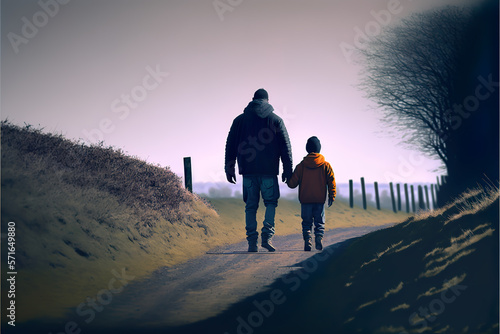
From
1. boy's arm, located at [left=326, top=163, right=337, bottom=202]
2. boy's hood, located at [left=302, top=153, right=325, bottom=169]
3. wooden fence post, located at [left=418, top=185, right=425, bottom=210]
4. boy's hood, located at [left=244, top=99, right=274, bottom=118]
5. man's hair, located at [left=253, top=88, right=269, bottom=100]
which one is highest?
man's hair, located at [left=253, top=88, right=269, bottom=100]

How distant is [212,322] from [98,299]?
2248 mm

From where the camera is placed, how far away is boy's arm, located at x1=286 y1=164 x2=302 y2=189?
9.73m

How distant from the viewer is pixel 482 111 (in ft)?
57.6

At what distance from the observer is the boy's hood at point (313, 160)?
995 centimetres

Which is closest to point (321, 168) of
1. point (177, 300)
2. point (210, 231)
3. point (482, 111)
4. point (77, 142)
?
point (177, 300)

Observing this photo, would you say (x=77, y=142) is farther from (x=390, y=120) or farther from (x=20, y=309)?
(x=390, y=120)

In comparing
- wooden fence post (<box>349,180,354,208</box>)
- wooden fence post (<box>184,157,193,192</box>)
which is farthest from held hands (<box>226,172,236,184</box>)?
wooden fence post (<box>349,180,354,208</box>)

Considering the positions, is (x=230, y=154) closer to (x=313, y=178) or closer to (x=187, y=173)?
(x=313, y=178)
